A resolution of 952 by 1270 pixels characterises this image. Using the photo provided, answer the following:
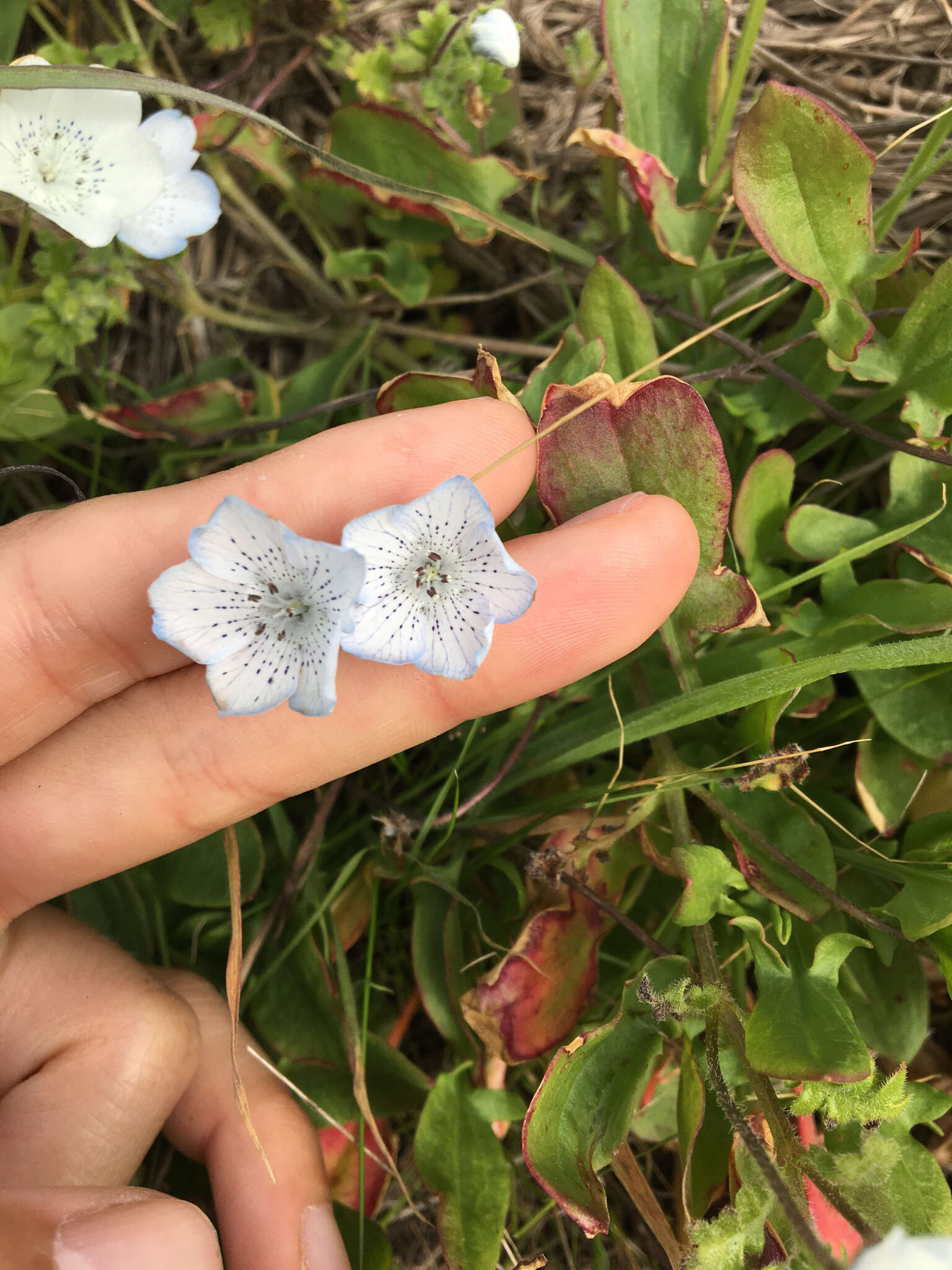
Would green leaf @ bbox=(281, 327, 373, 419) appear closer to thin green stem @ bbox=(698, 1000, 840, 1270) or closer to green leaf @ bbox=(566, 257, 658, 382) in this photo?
green leaf @ bbox=(566, 257, 658, 382)

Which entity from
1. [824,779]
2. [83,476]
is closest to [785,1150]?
[824,779]

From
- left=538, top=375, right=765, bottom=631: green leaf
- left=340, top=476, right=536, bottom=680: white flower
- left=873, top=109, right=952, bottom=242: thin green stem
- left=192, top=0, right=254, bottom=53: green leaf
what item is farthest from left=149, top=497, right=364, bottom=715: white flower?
left=192, top=0, right=254, bottom=53: green leaf

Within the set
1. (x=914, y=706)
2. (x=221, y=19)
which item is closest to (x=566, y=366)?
(x=914, y=706)

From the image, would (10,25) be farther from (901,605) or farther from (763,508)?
(901,605)

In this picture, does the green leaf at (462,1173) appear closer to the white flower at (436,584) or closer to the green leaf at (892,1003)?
the green leaf at (892,1003)

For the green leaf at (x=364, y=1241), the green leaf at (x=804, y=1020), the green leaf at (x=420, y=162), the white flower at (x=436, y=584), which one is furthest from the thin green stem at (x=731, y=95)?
the green leaf at (x=364, y=1241)

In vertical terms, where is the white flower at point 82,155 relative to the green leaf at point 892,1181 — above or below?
above
